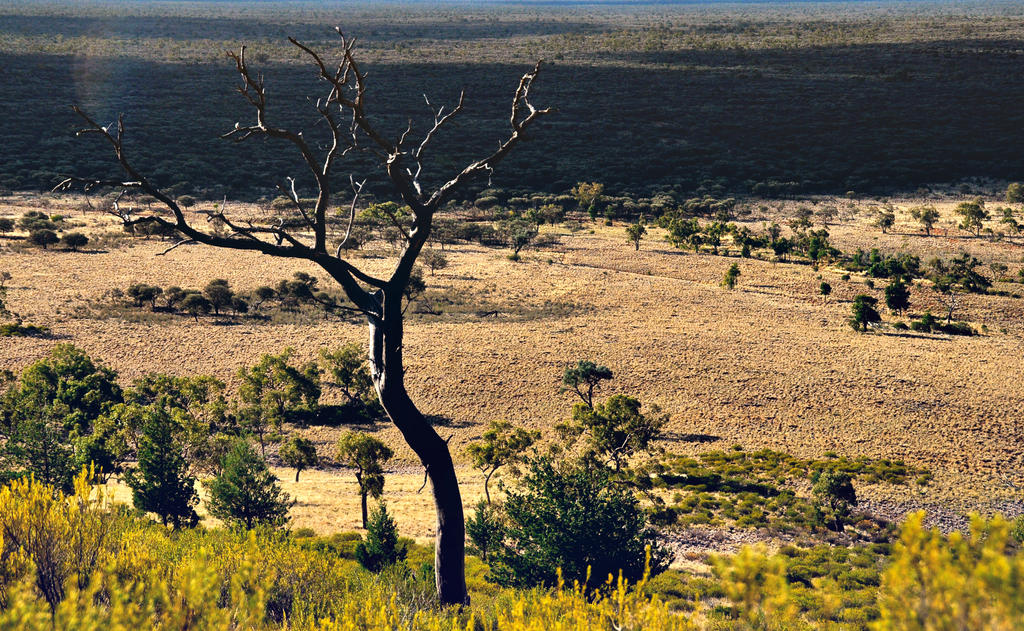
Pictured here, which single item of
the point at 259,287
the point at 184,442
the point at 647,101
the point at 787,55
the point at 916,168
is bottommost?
the point at 184,442

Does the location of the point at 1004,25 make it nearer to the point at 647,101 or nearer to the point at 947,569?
the point at 647,101

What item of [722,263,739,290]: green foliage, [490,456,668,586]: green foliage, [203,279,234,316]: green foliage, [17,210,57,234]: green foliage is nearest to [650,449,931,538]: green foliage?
[490,456,668,586]: green foliage

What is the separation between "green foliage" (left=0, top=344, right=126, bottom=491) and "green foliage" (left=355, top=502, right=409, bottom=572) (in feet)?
30.0

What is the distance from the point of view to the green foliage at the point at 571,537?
674 inches

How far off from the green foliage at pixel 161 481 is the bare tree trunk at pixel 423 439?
1443cm

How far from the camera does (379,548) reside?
786 inches

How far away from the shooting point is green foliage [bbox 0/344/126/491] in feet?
A: 76.7

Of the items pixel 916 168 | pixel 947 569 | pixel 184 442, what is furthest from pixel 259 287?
pixel 916 168

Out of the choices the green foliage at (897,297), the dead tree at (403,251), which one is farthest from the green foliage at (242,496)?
the green foliage at (897,297)

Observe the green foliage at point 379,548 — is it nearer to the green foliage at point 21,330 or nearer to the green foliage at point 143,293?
the green foliage at point 21,330

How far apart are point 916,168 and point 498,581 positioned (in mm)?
117871

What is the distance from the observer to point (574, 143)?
131 meters

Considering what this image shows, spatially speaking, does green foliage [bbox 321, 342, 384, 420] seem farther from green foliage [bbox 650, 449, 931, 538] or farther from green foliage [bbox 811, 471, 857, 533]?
green foliage [bbox 811, 471, 857, 533]

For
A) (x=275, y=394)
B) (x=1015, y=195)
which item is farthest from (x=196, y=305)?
(x=1015, y=195)
